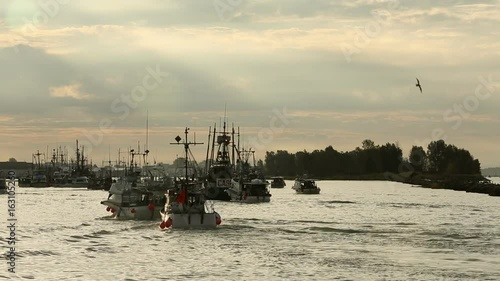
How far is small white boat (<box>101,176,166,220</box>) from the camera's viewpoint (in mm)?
85938

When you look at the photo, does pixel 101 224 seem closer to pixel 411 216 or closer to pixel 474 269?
pixel 411 216

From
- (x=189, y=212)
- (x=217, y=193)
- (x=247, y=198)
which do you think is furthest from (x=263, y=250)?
(x=217, y=193)

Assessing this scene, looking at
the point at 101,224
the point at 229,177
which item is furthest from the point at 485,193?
the point at 101,224

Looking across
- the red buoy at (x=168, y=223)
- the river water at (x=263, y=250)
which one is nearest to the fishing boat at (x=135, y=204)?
the river water at (x=263, y=250)

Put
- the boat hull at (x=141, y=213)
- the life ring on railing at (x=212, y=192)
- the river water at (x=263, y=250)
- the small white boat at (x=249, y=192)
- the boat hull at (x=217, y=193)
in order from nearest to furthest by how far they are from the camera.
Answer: the river water at (x=263, y=250)
the boat hull at (x=141, y=213)
the small white boat at (x=249, y=192)
the boat hull at (x=217, y=193)
the life ring on railing at (x=212, y=192)

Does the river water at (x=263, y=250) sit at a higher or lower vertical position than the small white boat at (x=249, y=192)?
lower

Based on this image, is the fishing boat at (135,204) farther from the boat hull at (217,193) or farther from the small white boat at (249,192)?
the boat hull at (217,193)

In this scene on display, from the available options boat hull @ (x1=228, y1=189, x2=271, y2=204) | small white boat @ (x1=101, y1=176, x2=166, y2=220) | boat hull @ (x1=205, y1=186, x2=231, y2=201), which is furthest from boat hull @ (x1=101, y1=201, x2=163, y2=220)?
boat hull @ (x1=205, y1=186, x2=231, y2=201)

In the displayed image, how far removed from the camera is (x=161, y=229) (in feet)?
237

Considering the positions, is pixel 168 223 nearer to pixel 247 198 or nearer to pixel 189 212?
pixel 189 212

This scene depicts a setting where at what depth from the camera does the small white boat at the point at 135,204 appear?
85938 millimetres

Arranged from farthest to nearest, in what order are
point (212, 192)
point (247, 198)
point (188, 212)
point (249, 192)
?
1. point (212, 192)
2. point (249, 192)
3. point (247, 198)
4. point (188, 212)

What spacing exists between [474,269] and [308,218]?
43266 mm

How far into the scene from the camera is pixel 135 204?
286ft
